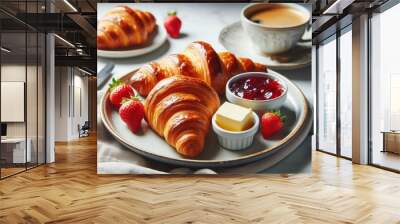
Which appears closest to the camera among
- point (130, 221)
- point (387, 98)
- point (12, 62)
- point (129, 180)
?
point (130, 221)

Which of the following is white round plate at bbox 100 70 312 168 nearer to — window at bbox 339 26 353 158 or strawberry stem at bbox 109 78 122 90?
strawberry stem at bbox 109 78 122 90

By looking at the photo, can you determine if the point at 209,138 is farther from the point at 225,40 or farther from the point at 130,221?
the point at 130,221

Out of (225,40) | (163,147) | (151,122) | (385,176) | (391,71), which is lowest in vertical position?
(385,176)

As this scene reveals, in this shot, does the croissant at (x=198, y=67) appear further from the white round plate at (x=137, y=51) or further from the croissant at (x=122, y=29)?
the croissant at (x=122, y=29)

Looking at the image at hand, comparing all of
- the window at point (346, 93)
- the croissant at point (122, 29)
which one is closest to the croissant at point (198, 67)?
the croissant at point (122, 29)

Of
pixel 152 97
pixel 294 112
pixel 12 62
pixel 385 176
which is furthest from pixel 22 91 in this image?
pixel 385 176

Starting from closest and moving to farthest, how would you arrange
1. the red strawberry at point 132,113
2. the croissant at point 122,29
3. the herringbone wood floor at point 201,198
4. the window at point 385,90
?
the herringbone wood floor at point 201,198
the red strawberry at point 132,113
the croissant at point 122,29
the window at point 385,90

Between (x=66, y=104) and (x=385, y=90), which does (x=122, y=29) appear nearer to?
(x=385, y=90)

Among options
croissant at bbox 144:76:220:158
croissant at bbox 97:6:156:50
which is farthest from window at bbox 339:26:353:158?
croissant at bbox 97:6:156:50
